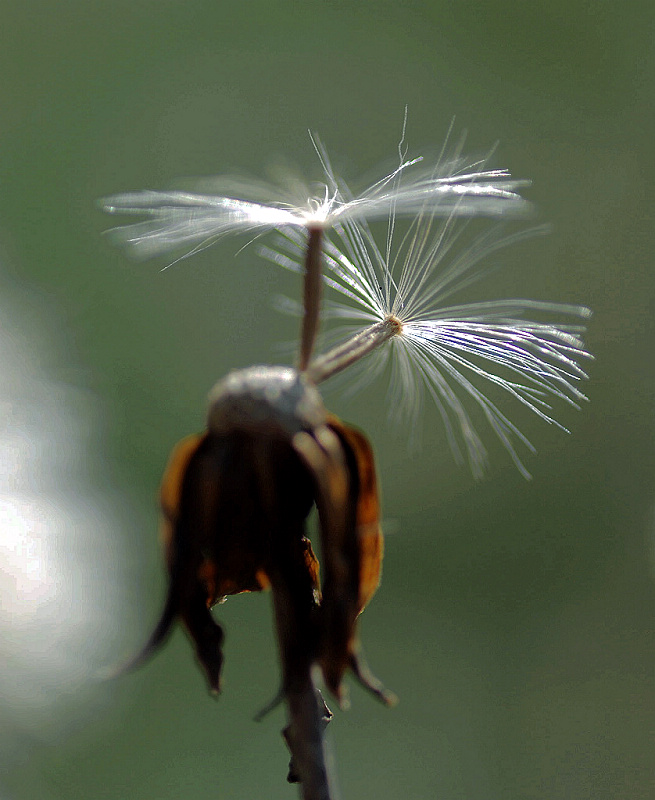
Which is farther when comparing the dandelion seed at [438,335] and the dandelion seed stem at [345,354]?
the dandelion seed at [438,335]

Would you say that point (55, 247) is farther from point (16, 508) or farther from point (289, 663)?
point (289, 663)

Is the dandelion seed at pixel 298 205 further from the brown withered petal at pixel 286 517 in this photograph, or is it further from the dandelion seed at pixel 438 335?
the brown withered petal at pixel 286 517

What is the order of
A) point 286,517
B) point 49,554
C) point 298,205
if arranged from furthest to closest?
point 49,554, point 298,205, point 286,517

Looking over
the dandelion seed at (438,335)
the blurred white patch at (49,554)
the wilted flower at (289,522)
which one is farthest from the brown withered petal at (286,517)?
the blurred white patch at (49,554)

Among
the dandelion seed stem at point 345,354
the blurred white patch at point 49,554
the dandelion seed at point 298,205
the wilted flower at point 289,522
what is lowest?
the blurred white patch at point 49,554

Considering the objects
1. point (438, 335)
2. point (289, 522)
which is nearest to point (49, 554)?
point (438, 335)

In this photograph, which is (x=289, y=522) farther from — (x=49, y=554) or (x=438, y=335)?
(x=49, y=554)
